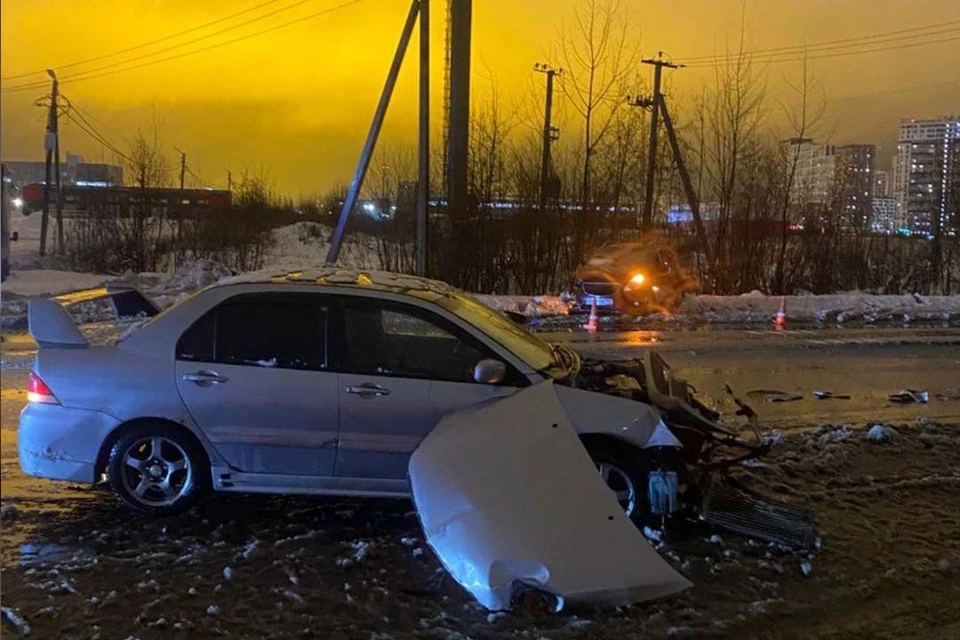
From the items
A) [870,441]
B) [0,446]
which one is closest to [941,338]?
[870,441]

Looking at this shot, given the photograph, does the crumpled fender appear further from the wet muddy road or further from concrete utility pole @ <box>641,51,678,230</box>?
concrete utility pole @ <box>641,51,678,230</box>

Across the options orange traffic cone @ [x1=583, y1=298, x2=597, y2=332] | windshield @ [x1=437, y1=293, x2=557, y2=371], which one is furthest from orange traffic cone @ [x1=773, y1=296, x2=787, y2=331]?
windshield @ [x1=437, y1=293, x2=557, y2=371]

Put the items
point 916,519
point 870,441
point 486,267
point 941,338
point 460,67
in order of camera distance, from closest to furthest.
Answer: point 916,519 < point 870,441 < point 941,338 < point 460,67 < point 486,267

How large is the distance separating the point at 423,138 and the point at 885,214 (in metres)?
9.05

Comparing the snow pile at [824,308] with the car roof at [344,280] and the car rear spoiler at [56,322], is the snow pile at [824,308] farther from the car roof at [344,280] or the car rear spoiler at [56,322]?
the car rear spoiler at [56,322]

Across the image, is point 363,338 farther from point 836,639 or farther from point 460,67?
point 460,67

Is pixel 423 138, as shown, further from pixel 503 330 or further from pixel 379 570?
pixel 379 570

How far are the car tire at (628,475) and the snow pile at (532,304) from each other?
41.7 feet

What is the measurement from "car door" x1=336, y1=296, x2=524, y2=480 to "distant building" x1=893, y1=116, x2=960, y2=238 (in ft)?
28.5

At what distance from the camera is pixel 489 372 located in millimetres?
5223

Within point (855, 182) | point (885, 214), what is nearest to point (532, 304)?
point (885, 214)

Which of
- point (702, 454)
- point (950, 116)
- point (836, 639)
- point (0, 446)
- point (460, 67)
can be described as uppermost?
point (460, 67)

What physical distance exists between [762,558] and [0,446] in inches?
163

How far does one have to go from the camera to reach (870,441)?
7.84 meters
